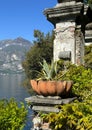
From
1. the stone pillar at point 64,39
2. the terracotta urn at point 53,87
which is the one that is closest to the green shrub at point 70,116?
the terracotta urn at point 53,87

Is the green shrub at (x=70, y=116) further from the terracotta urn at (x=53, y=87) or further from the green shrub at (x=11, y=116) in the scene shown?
the green shrub at (x=11, y=116)

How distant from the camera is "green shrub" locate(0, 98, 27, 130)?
18.0 feet

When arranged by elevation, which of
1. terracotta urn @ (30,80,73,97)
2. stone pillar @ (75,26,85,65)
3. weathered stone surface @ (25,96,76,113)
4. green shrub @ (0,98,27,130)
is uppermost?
stone pillar @ (75,26,85,65)

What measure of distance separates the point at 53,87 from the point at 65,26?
Result: 3669mm

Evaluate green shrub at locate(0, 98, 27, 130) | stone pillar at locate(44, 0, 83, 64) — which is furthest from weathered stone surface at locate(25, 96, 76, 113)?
stone pillar at locate(44, 0, 83, 64)

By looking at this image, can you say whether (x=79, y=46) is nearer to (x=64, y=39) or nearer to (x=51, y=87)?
(x=64, y=39)

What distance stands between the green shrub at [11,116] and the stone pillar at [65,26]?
287cm

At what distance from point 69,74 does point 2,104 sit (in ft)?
6.05

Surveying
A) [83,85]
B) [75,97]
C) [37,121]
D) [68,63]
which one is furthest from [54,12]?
[37,121]

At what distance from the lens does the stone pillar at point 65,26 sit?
328 inches

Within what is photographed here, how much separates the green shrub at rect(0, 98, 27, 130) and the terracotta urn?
63cm

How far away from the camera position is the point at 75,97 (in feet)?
18.8

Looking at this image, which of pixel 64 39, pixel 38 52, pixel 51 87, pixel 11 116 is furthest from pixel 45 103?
pixel 38 52

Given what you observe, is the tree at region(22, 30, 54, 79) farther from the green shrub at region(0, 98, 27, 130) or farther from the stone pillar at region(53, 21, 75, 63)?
the green shrub at region(0, 98, 27, 130)
